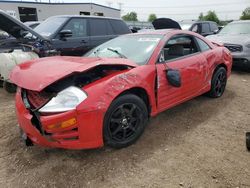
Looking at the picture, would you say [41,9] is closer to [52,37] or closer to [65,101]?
[52,37]

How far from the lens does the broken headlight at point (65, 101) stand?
2.70m

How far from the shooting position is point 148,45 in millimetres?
3877

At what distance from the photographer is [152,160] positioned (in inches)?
122

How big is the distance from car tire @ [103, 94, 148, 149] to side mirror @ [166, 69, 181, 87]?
60cm

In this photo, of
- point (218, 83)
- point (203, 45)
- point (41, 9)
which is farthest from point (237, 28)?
point (41, 9)

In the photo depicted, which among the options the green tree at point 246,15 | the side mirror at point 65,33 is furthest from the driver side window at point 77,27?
the green tree at point 246,15

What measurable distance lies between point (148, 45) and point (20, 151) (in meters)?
2.31

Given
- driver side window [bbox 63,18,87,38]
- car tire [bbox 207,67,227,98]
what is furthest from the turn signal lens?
driver side window [bbox 63,18,87,38]

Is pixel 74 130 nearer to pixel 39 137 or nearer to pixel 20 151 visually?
pixel 39 137

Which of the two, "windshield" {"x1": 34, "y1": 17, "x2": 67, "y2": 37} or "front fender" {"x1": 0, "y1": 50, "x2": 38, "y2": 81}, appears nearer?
"front fender" {"x1": 0, "y1": 50, "x2": 38, "y2": 81}

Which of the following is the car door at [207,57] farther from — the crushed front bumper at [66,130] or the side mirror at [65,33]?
the side mirror at [65,33]

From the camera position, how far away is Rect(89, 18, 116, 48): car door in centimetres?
729

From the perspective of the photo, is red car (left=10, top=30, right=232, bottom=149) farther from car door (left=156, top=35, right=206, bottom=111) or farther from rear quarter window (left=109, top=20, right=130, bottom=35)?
rear quarter window (left=109, top=20, right=130, bottom=35)

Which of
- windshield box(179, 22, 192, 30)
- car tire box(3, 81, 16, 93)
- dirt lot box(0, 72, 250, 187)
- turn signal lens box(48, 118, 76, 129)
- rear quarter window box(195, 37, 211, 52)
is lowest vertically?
dirt lot box(0, 72, 250, 187)
